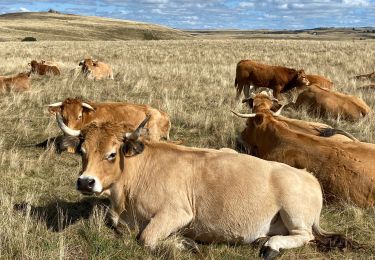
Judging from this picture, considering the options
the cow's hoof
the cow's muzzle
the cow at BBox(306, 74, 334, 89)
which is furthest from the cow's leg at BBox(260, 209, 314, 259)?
the cow at BBox(306, 74, 334, 89)

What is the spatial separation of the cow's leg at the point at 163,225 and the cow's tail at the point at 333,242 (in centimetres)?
136

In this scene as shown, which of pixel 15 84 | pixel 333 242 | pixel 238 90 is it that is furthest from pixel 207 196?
pixel 15 84

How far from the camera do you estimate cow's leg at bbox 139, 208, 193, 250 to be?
4.96 m

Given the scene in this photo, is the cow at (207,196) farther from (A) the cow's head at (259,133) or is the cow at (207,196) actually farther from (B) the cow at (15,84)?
(B) the cow at (15,84)

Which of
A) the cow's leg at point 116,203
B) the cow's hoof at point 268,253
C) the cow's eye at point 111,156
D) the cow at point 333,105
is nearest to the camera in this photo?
the cow's hoof at point 268,253

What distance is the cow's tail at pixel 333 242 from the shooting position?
16.9 feet

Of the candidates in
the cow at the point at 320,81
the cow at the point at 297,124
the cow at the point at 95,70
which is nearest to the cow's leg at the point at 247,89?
the cow at the point at 320,81

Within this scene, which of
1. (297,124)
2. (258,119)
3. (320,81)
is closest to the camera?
(258,119)

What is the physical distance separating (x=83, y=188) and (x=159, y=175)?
3.00 feet

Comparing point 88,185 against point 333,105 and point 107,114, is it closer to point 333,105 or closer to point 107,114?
point 107,114

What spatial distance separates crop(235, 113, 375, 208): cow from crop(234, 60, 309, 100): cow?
8.49 metres

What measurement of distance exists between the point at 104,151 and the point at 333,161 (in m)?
2.96

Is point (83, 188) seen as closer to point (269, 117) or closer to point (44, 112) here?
point (269, 117)

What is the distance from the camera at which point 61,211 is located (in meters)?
5.93
